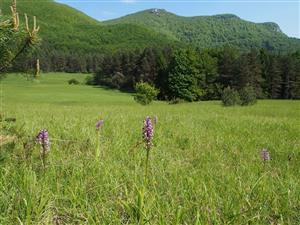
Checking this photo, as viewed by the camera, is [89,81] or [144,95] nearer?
[144,95]

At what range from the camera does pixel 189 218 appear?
3201 mm

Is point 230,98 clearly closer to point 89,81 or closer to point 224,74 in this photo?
point 224,74

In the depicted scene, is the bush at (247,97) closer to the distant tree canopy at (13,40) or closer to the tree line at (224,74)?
the tree line at (224,74)

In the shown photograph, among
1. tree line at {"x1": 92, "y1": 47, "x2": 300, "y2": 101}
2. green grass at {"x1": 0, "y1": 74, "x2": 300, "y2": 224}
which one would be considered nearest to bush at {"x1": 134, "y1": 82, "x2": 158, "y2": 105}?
tree line at {"x1": 92, "y1": 47, "x2": 300, "y2": 101}

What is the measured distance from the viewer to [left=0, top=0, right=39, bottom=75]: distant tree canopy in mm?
3726

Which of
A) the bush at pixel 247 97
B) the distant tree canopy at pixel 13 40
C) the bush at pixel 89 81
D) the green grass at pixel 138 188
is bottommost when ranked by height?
the bush at pixel 89 81

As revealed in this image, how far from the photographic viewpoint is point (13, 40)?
151 inches

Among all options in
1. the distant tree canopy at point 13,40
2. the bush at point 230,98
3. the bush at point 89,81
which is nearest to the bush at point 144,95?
the bush at point 230,98

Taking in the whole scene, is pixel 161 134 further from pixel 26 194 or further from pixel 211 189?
pixel 26 194

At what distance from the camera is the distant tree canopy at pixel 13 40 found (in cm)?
373

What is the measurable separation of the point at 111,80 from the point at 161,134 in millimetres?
111259

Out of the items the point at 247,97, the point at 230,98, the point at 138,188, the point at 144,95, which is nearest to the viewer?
the point at 138,188

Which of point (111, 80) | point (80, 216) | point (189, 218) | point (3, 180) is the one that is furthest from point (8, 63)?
point (111, 80)

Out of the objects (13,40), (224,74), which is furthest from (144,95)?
(13,40)
